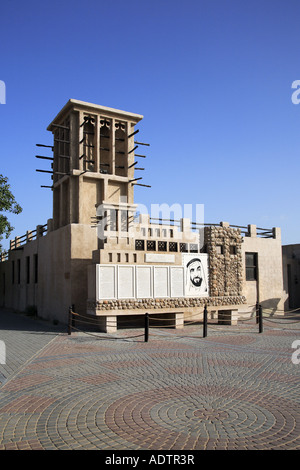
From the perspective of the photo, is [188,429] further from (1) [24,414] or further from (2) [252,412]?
(1) [24,414]

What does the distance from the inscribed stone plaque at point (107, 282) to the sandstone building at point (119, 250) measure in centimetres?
4

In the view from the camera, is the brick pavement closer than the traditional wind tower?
Yes

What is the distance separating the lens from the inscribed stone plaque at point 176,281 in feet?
56.5

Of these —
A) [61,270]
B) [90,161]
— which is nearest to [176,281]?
[61,270]

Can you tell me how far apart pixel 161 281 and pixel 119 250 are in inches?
91.1

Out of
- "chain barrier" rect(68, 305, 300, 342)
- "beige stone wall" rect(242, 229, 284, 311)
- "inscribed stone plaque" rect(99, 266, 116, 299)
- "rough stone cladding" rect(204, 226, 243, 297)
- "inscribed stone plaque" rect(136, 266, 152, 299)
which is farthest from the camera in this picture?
"beige stone wall" rect(242, 229, 284, 311)

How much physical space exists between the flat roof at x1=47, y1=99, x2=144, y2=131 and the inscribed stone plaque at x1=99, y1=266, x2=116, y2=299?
888cm

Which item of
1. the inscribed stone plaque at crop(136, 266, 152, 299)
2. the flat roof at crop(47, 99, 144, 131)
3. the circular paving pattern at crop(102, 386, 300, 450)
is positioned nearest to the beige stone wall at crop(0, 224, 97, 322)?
the inscribed stone plaque at crop(136, 266, 152, 299)

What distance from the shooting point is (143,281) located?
16469mm

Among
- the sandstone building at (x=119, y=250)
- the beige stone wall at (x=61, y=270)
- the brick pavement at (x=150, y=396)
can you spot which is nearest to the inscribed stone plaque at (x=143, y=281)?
the sandstone building at (x=119, y=250)

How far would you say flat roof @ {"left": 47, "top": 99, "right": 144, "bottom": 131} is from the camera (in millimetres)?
19578

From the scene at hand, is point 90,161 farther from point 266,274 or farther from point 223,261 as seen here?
point 266,274

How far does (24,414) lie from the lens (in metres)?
6.22

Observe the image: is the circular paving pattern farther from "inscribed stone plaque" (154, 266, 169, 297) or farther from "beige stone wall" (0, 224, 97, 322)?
"beige stone wall" (0, 224, 97, 322)
